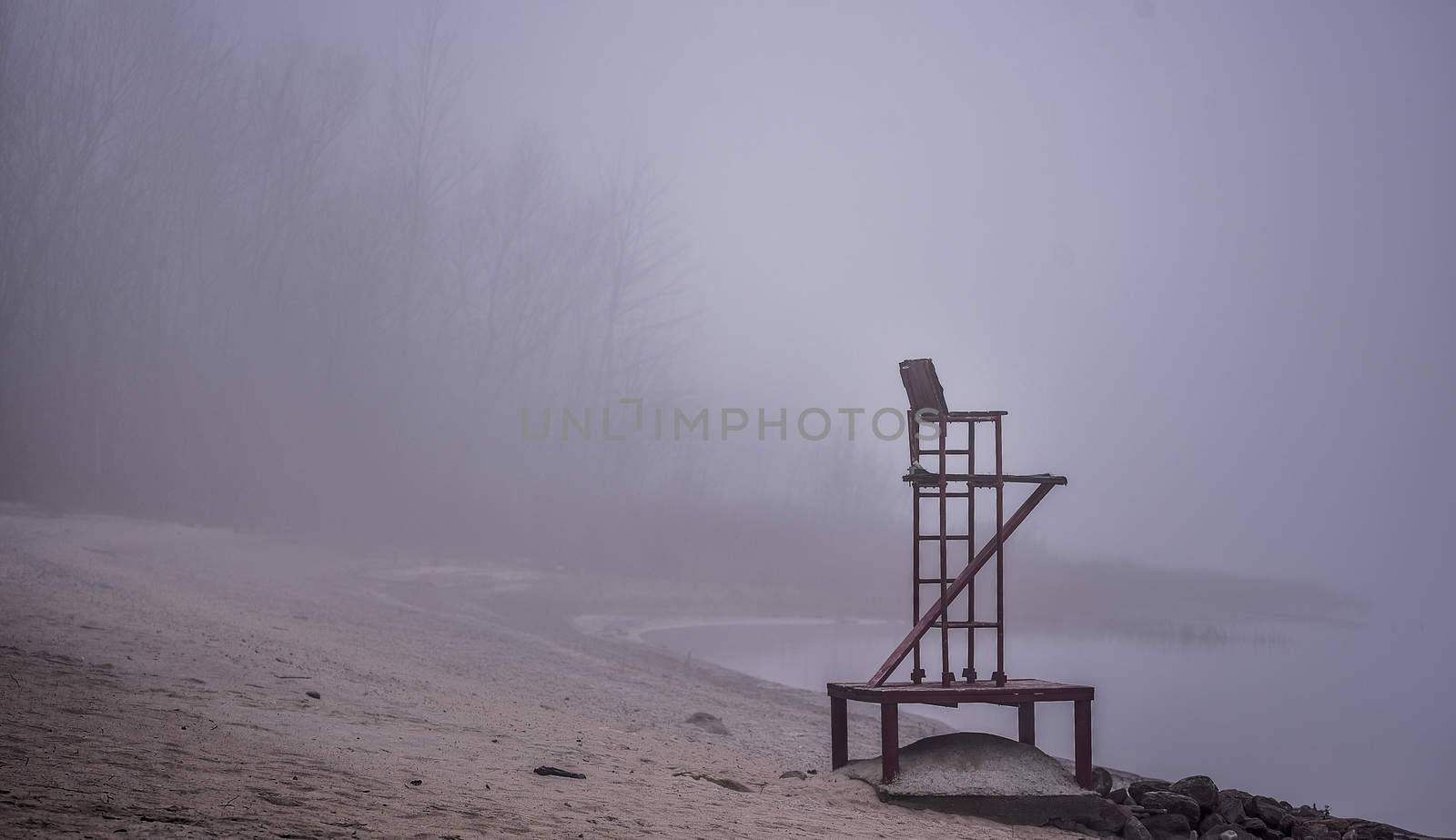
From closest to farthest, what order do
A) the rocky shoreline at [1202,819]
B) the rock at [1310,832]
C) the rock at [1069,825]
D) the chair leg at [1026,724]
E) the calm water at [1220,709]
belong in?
1. the rock at [1069,825]
2. the rocky shoreline at [1202,819]
3. the rock at [1310,832]
4. the chair leg at [1026,724]
5. the calm water at [1220,709]

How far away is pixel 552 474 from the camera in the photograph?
61.1 m

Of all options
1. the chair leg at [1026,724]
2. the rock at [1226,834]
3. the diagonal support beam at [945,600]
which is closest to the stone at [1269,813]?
the rock at [1226,834]

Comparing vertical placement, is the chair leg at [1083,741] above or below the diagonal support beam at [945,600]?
below

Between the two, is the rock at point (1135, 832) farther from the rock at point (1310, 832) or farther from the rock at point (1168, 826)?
the rock at point (1310, 832)

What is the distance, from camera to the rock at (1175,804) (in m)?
10.6

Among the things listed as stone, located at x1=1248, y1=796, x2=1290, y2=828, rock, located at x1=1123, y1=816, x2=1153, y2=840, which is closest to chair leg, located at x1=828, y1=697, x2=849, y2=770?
rock, located at x1=1123, y1=816, x2=1153, y2=840

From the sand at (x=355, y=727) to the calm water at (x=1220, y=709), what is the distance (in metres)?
4.22

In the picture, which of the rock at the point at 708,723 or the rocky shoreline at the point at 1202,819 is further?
the rock at the point at 708,723

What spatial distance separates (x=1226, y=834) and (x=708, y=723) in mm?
8005

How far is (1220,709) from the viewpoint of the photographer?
29.4 metres

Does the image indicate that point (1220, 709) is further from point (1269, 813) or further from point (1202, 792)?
point (1202, 792)

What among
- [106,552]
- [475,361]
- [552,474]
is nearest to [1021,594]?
[552,474]

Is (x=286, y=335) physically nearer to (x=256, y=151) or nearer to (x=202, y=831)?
(x=256, y=151)

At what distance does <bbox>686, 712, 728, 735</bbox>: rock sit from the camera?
16344 millimetres
